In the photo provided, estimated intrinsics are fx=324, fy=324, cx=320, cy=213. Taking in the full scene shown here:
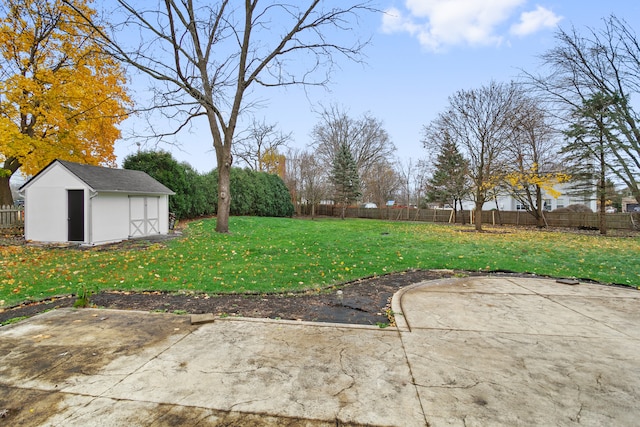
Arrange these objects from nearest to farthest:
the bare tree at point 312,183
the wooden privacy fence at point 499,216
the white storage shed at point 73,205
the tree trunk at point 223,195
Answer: the white storage shed at point 73,205 → the tree trunk at point 223,195 → the wooden privacy fence at point 499,216 → the bare tree at point 312,183

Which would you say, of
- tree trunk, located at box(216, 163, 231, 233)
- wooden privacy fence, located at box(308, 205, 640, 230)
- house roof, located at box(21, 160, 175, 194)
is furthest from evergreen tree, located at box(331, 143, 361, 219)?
house roof, located at box(21, 160, 175, 194)

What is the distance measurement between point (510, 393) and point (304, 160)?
33.8 metres

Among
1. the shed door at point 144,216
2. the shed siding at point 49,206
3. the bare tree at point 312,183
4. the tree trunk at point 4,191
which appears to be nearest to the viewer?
the shed siding at point 49,206

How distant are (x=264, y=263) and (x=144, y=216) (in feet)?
27.4

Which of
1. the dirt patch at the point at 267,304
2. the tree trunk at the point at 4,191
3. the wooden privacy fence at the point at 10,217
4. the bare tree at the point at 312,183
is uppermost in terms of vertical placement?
the bare tree at the point at 312,183

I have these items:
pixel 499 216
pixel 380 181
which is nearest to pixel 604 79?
pixel 499 216

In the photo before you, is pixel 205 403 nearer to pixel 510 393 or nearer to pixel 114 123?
pixel 510 393

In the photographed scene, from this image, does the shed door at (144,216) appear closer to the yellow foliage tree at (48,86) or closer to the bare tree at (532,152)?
the yellow foliage tree at (48,86)

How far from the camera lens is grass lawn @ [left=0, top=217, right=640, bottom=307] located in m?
5.87

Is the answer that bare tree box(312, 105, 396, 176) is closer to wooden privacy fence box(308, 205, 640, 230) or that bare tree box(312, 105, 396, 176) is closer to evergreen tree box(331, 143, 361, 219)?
evergreen tree box(331, 143, 361, 219)

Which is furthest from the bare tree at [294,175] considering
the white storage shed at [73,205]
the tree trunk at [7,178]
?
the white storage shed at [73,205]

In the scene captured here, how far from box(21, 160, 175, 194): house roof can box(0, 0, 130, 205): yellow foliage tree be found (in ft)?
8.01

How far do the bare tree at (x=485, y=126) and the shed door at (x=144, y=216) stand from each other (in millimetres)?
15356

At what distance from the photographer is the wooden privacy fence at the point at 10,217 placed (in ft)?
44.8
